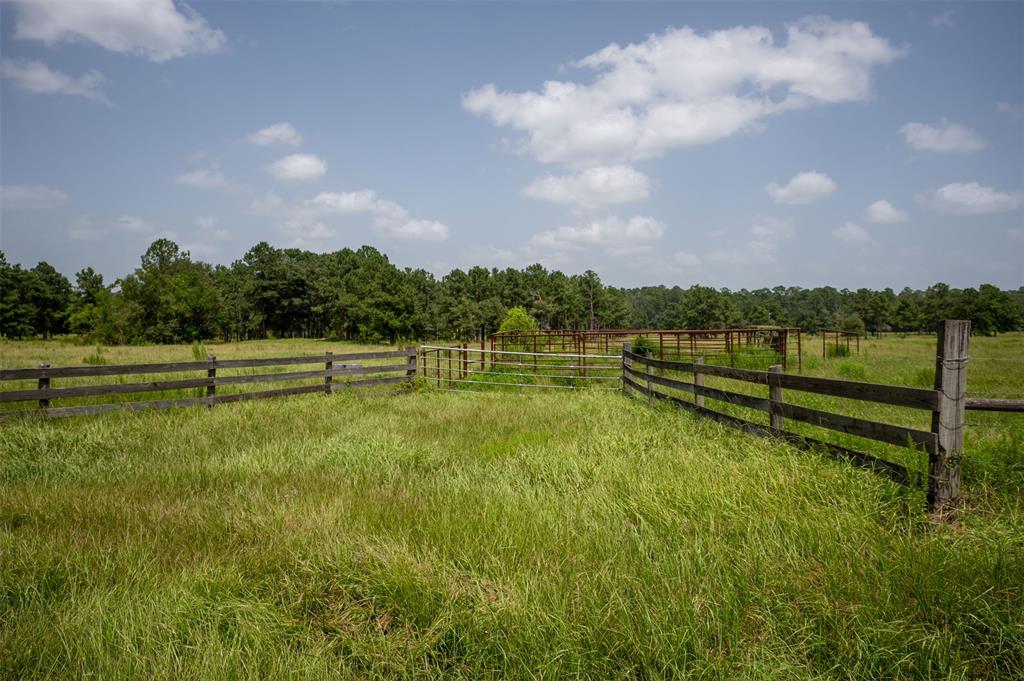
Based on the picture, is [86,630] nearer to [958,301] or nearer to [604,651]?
[604,651]

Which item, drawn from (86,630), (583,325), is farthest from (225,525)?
(583,325)

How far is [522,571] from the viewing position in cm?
336

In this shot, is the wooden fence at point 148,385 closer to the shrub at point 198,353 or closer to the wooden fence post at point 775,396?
the shrub at point 198,353

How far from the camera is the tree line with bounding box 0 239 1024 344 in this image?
190ft

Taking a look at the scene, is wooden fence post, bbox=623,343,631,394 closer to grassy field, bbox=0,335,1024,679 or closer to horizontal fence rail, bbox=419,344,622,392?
horizontal fence rail, bbox=419,344,622,392

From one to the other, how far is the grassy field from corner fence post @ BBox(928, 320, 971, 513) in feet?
0.57

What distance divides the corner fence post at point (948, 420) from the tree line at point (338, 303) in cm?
5517

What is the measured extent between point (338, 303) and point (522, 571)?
7866cm

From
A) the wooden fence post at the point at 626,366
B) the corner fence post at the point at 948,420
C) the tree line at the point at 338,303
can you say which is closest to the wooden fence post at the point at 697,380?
the corner fence post at the point at 948,420

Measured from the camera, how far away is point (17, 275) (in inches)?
2761

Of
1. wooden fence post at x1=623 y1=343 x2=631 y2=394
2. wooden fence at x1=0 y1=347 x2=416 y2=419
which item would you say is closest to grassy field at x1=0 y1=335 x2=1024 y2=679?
wooden fence at x1=0 y1=347 x2=416 y2=419

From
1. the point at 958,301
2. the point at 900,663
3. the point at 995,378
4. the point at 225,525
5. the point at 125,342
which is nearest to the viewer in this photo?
the point at 900,663

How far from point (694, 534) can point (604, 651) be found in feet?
4.66

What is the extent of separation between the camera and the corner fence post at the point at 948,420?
3.85 metres
